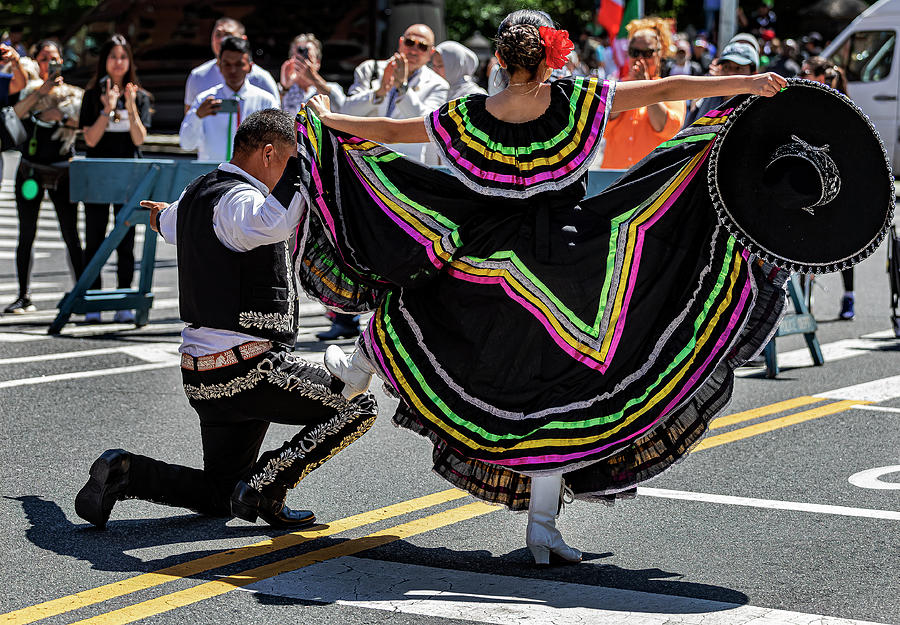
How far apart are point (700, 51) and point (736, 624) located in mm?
20281

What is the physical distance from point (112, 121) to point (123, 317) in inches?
57.3

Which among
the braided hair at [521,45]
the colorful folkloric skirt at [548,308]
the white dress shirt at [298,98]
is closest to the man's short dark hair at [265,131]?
the colorful folkloric skirt at [548,308]

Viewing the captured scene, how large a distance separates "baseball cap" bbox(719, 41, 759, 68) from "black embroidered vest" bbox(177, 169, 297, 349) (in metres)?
4.56

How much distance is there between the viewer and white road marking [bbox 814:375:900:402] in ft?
26.2

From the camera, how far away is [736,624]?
4.19 m

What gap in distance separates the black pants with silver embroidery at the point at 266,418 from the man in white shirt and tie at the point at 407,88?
499cm

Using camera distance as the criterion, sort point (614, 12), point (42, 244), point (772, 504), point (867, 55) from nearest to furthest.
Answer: point (772, 504) → point (42, 244) → point (614, 12) → point (867, 55)

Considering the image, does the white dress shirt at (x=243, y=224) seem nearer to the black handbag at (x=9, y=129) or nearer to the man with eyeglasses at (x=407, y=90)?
the man with eyeglasses at (x=407, y=90)

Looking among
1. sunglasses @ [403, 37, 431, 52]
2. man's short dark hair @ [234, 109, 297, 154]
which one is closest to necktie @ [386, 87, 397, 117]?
sunglasses @ [403, 37, 431, 52]

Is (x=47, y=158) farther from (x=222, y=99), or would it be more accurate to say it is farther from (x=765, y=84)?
(x=765, y=84)

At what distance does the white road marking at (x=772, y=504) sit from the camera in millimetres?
5496

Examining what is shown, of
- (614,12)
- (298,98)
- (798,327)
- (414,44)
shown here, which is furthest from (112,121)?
(614,12)

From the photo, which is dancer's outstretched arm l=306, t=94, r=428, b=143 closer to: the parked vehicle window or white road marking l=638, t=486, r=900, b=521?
white road marking l=638, t=486, r=900, b=521

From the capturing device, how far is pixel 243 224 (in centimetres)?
490
